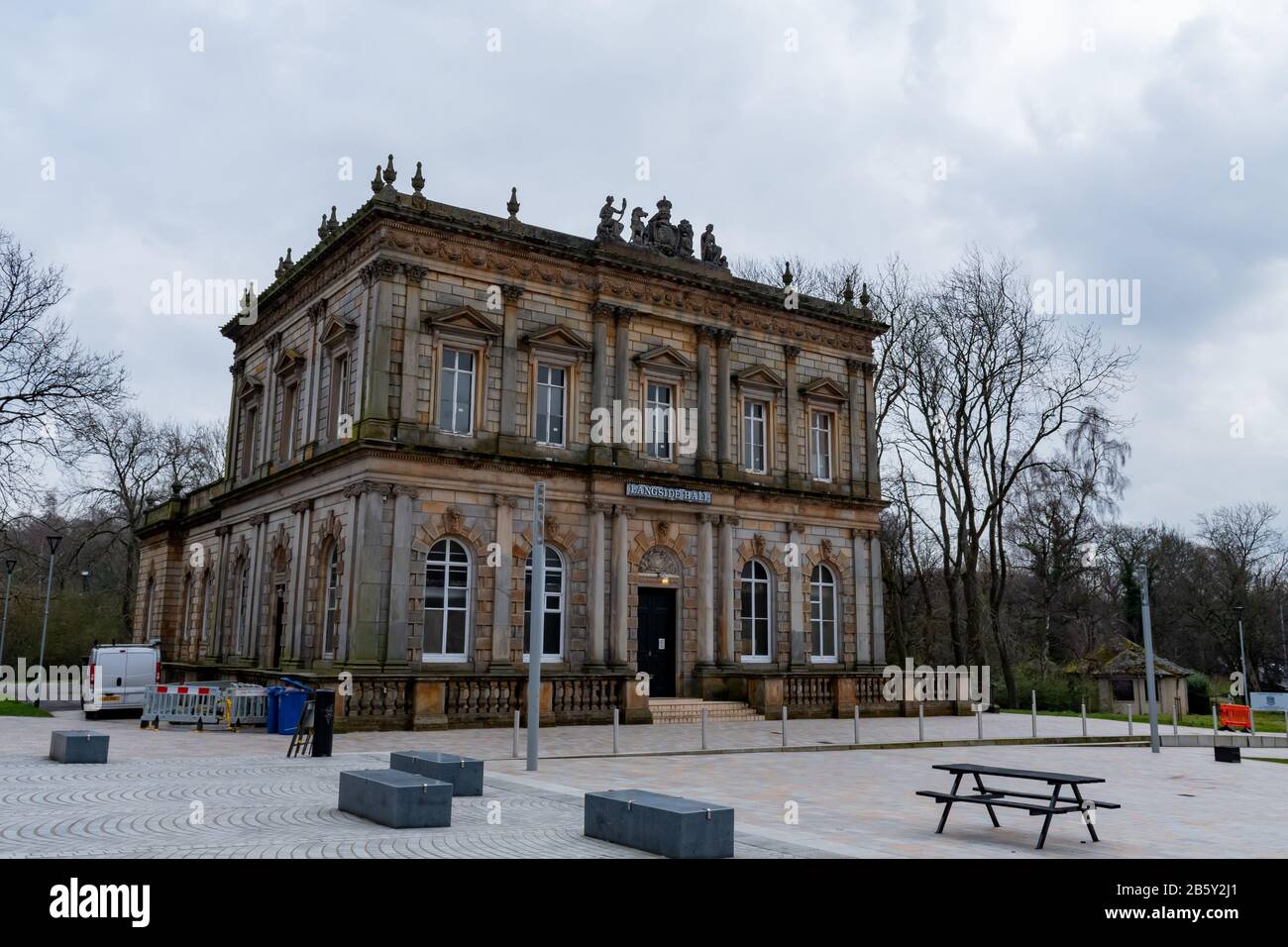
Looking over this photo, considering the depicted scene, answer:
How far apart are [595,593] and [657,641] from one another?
107 inches

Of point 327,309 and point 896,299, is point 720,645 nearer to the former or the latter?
point 327,309

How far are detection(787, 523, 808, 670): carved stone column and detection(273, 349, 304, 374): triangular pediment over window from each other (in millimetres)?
16274

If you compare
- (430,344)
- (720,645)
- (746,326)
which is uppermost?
(746,326)

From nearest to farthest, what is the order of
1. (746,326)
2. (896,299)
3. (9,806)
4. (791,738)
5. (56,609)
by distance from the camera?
(9,806)
(791,738)
(746,326)
(896,299)
(56,609)

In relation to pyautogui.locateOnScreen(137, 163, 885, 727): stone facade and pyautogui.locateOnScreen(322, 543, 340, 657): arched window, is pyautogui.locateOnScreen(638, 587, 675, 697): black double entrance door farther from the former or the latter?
pyautogui.locateOnScreen(322, 543, 340, 657): arched window

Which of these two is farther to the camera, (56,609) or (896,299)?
(56,609)

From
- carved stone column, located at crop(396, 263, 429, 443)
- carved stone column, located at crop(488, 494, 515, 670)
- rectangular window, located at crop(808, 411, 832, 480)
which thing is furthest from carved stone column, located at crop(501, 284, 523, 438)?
rectangular window, located at crop(808, 411, 832, 480)

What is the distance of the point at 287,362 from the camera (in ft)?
106

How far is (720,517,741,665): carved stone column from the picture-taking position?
3044 cm

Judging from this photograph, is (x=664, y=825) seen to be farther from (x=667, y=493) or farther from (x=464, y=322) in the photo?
(x=667, y=493)

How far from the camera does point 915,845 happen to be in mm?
9680

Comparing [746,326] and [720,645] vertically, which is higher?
[746,326]

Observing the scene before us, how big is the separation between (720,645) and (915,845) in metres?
20.8
